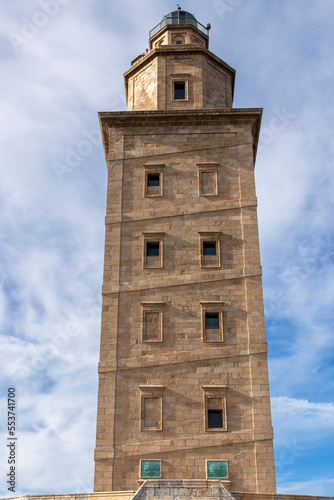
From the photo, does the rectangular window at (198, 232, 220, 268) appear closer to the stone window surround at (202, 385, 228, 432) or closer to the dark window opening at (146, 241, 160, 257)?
the dark window opening at (146, 241, 160, 257)

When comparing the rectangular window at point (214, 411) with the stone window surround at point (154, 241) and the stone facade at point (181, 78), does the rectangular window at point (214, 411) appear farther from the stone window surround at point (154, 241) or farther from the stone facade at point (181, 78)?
the stone facade at point (181, 78)

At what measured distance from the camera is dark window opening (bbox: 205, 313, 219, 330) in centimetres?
2663

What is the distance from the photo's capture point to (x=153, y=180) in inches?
1185

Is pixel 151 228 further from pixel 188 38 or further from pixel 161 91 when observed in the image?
pixel 188 38

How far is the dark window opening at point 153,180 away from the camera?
2997 cm

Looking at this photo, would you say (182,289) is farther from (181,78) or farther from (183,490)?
(181,78)

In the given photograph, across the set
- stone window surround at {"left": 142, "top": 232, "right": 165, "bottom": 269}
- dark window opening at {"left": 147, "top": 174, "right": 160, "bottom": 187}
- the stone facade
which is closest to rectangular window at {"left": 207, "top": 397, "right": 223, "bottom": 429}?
stone window surround at {"left": 142, "top": 232, "right": 165, "bottom": 269}

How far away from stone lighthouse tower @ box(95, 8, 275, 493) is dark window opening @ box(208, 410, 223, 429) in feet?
0.13

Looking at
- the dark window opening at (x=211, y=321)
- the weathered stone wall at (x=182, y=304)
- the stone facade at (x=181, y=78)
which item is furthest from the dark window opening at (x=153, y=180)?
the dark window opening at (x=211, y=321)

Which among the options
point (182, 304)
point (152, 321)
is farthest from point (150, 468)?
point (182, 304)

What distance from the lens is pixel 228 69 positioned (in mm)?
33969

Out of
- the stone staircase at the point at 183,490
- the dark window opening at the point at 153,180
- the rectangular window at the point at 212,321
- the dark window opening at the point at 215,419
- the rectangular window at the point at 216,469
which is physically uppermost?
the dark window opening at the point at 153,180

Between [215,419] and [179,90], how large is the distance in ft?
53.1

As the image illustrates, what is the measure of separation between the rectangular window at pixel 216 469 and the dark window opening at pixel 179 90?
17.3m
